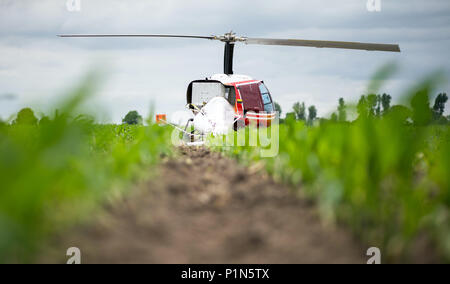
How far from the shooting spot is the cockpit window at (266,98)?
1080cm

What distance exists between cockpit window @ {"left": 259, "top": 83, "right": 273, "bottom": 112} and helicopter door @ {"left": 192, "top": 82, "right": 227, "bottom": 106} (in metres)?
1.38

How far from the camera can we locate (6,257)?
1.64 meters

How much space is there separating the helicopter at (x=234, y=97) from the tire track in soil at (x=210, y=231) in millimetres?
5717

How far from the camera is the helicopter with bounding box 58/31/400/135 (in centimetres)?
862

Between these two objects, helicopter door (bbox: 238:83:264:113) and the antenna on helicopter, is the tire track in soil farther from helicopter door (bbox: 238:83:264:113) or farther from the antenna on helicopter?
the antenna on helicopter

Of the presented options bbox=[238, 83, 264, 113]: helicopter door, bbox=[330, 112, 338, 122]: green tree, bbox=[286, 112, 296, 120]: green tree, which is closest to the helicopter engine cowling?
bbox=[238, 83, 264, 113]: helicopter door

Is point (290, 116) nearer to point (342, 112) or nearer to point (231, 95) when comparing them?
point (342, 112)

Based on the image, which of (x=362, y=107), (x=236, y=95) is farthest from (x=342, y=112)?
(x=236, y=95)

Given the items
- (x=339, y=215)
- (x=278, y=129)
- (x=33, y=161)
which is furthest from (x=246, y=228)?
(x=278, y=129)

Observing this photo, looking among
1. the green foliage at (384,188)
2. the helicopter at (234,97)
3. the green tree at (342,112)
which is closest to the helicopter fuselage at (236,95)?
the helicopter at (234,97)

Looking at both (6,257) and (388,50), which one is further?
(388,50)

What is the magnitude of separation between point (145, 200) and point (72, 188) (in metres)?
0.41

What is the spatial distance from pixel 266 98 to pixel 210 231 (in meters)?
9.37
